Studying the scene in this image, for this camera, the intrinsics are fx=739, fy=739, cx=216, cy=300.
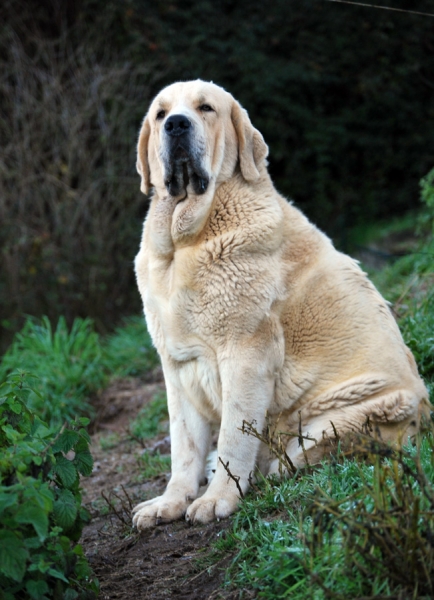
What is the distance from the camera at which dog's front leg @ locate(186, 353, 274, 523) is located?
11.0 feet

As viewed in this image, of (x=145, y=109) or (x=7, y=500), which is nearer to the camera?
(x=7, y=500)

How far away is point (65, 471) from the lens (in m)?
2.59

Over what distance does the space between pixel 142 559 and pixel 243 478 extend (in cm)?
58

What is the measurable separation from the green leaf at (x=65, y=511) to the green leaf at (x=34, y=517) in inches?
12.1

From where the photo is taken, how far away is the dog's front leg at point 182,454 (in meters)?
3.48

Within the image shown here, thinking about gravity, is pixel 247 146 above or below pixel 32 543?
above

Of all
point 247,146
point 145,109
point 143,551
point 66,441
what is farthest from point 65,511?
point 145,109

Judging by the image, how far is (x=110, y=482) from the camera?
4.85 m

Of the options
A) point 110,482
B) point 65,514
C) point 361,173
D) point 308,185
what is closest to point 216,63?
point 308,185

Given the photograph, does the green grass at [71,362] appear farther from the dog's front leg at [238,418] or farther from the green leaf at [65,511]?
the green leaf at [65,511]

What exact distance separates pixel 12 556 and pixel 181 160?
2.07 m

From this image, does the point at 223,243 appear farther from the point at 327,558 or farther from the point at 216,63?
the point at 216,63

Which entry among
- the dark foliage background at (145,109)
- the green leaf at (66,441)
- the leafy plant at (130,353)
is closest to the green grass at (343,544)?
the green leaf at (66,441)

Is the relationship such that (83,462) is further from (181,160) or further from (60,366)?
(60,366)
